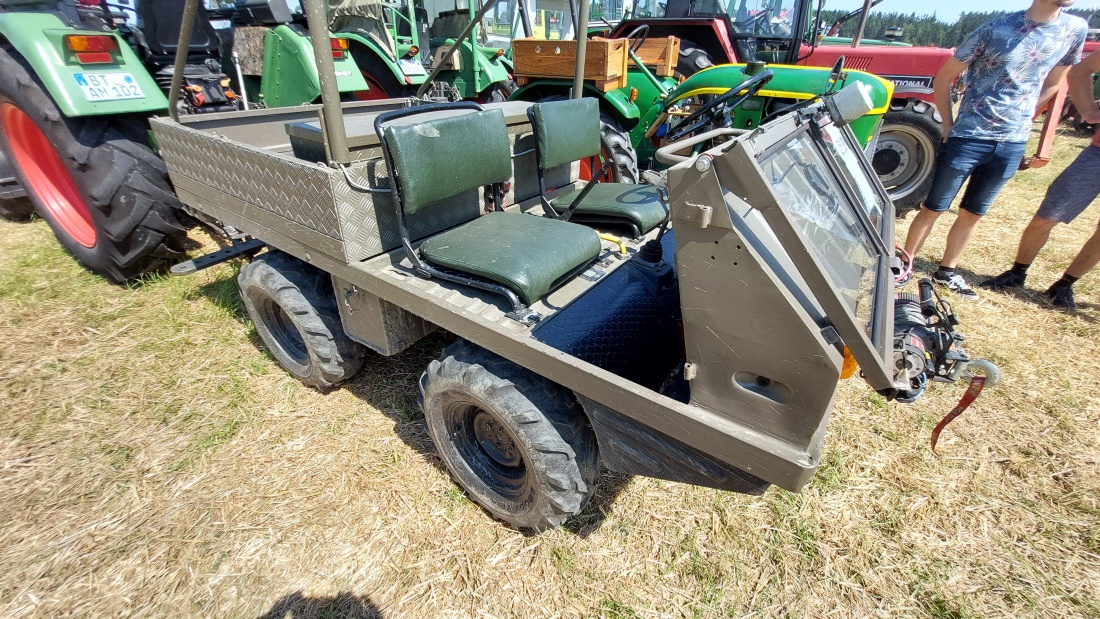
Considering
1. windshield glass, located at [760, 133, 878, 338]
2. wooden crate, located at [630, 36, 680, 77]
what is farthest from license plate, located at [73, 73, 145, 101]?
wooden crate, located at [630, 36, 680, 77]

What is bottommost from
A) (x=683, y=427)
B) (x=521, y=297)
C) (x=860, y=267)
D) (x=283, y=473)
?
(x=283, y=473)

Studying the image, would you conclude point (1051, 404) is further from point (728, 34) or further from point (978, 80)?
point (728, 34)

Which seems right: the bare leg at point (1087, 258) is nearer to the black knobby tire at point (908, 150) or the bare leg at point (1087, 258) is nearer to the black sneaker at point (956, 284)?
the black sneaker at point (956, 284)

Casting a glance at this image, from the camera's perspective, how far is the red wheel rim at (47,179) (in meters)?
3.35

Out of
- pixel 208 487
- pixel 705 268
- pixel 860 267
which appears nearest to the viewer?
pixel 705 268

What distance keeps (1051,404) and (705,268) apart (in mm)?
2539

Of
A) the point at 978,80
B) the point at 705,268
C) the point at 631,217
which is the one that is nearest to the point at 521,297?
the point at 705,268

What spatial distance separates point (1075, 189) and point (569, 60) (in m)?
3.64

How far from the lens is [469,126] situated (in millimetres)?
2023

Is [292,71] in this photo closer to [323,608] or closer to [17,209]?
[17,209]

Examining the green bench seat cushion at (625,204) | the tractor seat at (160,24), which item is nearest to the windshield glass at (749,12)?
the green bench seat cushion at (625,204)

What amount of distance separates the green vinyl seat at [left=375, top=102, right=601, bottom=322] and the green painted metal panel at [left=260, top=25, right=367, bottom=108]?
219cm

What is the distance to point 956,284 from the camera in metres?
3.61

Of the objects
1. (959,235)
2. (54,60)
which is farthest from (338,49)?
(959,235)
